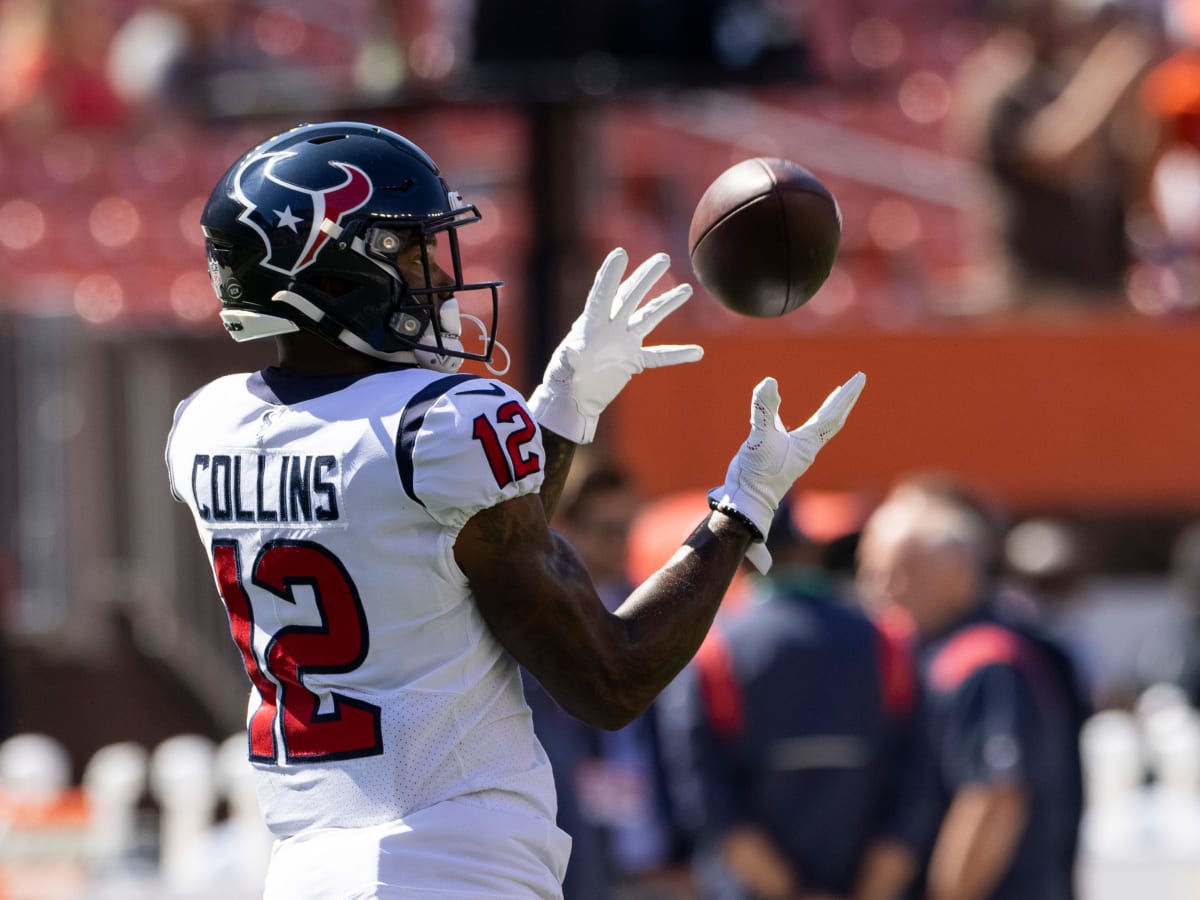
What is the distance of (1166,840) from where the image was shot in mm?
6629

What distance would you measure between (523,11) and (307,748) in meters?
3.83

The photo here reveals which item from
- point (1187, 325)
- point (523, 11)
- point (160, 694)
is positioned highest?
point (523, 11)

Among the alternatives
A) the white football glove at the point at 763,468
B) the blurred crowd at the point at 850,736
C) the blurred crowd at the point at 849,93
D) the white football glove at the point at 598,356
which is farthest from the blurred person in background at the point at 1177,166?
the white football glove at the point at 763,468

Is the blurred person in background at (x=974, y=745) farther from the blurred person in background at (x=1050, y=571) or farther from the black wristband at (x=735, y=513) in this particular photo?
the black wristband at (x=735, y=513)

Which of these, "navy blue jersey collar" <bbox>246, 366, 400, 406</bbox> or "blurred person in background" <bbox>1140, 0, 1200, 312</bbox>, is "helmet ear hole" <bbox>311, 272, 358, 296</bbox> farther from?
"blurred person in background" <bbox>1140, 0, 1200, 312</bbox>

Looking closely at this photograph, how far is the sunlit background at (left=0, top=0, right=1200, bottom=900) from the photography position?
6090 millimetres

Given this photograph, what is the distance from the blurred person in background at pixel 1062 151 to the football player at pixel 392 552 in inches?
214

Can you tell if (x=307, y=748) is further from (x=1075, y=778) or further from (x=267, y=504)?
(x=1075, y=778)

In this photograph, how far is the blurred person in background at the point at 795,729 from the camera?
462cm

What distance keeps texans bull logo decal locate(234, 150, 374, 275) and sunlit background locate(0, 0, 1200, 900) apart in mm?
3263

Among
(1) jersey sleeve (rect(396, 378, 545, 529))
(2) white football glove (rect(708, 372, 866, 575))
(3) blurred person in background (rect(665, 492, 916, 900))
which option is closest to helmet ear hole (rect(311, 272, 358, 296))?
(1) jersey sleeve (rect(396, 378, 545, 529))

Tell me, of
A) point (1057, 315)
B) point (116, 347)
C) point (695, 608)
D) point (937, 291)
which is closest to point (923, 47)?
point (937, 291)

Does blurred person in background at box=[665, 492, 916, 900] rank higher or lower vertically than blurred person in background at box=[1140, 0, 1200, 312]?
lower

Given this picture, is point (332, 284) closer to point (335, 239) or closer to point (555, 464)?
point (335, 239)
